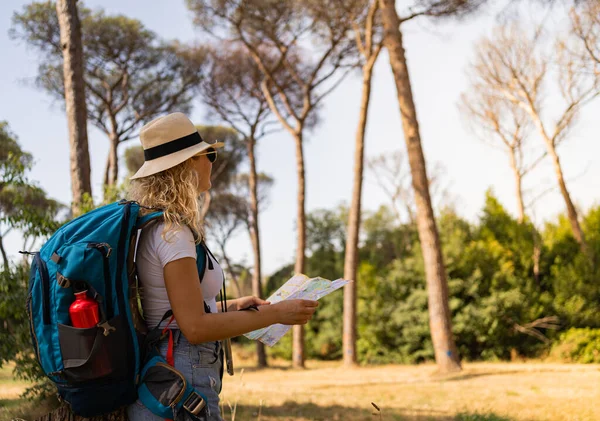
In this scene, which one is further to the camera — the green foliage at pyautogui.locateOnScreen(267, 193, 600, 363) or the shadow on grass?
the green foliage at pyautogui.locateOnScreen(267, 193, 600, 363)

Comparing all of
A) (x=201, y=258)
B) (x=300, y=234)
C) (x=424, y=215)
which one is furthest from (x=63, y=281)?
(x=300, y=234)

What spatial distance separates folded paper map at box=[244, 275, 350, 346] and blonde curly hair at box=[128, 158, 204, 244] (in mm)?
352

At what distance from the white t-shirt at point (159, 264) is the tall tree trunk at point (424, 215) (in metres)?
7.43

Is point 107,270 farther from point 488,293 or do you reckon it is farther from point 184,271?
point 488,293

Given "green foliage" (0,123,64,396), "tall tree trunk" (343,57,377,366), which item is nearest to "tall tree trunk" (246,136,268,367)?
"tall tree trunk" (343,57,377,366)

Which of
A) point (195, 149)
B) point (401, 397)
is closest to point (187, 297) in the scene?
point (195, 149)

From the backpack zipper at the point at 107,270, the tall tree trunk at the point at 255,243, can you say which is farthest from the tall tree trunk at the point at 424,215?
the backpack zipper at the point at 107,270

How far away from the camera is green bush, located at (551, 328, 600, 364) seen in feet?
40.6

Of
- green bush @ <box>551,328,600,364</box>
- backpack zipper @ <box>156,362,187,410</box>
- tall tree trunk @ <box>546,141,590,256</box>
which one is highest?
tall tree trunk @ <box>546,141,590,256</box>

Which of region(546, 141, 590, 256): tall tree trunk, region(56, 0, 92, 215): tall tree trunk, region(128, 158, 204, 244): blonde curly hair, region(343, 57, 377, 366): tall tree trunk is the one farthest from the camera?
region(546, 141, 590, 256): tall tree trunk

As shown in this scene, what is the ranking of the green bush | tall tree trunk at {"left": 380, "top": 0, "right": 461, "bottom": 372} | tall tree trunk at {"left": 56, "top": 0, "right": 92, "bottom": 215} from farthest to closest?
the green bush, tall tree trunk at {"left": 380, "top": 0, "right": 461, "bottom": 372}, tall tree trunk at {"left": 56, "top": 0, "right": 92, "bottom": 215}

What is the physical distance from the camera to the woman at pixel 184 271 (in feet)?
4.50

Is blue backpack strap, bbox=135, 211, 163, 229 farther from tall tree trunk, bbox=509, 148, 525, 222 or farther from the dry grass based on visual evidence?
tall tree trunk, bbox=509, 148, 525, 222

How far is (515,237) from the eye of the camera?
14.4 m
